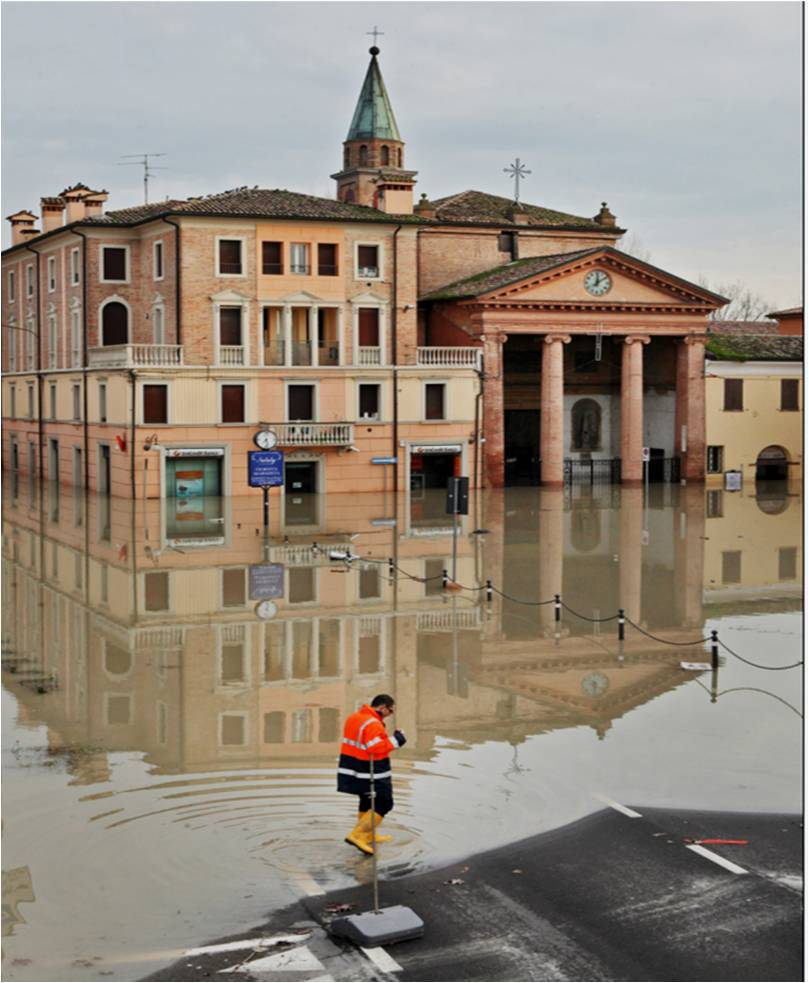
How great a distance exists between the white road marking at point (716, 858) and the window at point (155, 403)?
37.0 m

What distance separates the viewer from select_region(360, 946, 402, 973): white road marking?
32.6 ft

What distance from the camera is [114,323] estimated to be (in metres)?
53.9

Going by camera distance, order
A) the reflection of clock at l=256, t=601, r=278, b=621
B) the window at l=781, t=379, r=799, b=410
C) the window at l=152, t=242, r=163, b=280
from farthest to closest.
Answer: the window at l=781, t=379, r=799, b=410 < the window at l=152, t=242, r=163, b=280 < the reflection of clock at l=256, t=601, r=278, b=621

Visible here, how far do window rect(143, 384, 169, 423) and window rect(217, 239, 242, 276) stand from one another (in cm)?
492

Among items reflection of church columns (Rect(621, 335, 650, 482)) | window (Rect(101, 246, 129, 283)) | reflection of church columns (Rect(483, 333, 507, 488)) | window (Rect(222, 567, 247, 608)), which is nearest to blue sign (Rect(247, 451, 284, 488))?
window (Rect(222, 567, 247, 608))

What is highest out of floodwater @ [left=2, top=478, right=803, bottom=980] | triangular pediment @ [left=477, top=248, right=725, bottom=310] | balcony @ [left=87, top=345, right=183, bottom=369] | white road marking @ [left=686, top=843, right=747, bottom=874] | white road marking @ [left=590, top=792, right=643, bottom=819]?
triangular pediment @ [left=477, top=248, right=725, bottom=310]

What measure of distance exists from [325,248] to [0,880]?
40.6 meters

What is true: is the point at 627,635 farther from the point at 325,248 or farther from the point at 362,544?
the point at 325,248

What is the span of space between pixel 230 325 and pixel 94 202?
12440 millimetres

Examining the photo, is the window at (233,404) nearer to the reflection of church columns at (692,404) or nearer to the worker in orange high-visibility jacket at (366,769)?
the reflection of church columns at (692,404)

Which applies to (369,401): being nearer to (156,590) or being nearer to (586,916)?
(156,590)

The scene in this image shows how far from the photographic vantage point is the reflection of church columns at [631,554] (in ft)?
88.6

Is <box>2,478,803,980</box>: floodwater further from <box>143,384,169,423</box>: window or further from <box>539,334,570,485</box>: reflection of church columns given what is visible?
<box>539,334,570,485</box>: reflection of church columns

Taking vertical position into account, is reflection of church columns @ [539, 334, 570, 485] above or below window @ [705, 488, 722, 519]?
above
